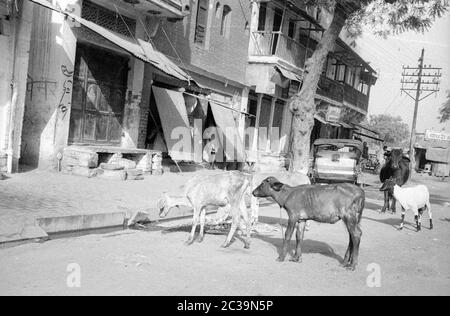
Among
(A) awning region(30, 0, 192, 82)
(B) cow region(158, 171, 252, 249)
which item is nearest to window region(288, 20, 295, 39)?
(A) awning region(30, 0, 192, 82)

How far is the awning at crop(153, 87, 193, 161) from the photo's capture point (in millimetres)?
16688

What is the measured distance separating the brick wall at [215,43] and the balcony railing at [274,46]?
23.4 inches

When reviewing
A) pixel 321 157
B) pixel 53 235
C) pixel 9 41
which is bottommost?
pixel 53 235

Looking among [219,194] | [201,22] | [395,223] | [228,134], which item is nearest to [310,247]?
[219,194]

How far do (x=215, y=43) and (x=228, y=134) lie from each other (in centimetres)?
375

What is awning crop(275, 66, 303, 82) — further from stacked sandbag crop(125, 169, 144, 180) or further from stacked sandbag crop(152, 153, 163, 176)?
stacked sandbag crop(125, 169, 144, 180)

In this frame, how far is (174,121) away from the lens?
Result: 1689 centimetres

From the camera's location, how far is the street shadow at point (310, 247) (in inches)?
300

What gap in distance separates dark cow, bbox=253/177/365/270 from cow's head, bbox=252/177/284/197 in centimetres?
22

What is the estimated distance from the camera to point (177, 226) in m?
9.38

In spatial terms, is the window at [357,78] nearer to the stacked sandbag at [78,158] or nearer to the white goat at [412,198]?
the white goat at [412,198]
